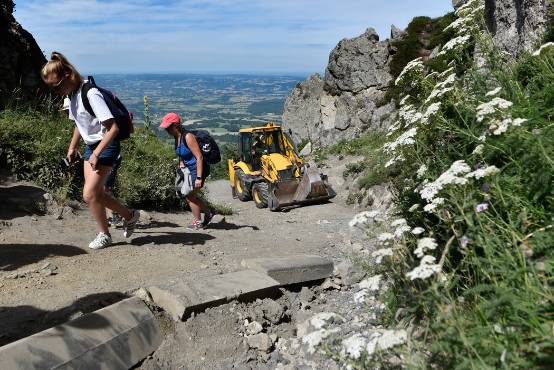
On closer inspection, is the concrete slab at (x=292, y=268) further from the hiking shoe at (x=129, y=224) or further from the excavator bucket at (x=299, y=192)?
the excavator bucket at (x=299, y=192)

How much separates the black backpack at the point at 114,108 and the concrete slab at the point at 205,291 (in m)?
1.78

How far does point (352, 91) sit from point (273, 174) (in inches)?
790

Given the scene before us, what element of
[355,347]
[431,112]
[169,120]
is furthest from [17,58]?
[355,347]

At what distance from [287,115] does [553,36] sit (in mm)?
34870

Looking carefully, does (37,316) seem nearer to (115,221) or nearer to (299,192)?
(115,221)

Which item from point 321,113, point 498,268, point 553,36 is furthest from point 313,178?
point 321,113

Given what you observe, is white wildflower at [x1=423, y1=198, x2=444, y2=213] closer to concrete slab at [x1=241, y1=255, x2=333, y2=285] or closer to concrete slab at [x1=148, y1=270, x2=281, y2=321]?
concrete slab at [x1=148, y1=270, x2=281, y2=321]

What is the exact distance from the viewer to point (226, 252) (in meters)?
6.29

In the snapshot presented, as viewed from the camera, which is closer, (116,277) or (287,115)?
(116,277)

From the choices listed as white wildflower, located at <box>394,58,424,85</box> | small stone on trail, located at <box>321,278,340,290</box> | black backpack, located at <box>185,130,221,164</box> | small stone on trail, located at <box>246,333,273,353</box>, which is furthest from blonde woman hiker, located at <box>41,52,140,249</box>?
white wildflower, located at <box>394,58,424,85</box>

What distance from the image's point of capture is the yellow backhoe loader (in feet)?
45.2

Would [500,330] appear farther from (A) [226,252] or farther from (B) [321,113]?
(B) [321,113]

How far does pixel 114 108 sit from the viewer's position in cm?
507

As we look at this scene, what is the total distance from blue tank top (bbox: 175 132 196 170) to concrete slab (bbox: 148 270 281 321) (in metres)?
2.31
